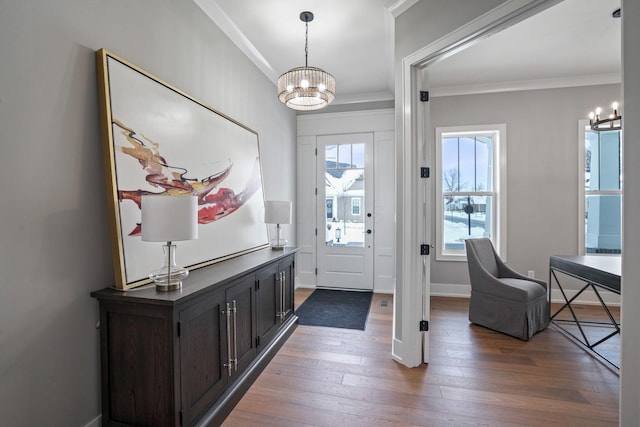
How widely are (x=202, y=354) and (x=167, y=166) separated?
1213 mm

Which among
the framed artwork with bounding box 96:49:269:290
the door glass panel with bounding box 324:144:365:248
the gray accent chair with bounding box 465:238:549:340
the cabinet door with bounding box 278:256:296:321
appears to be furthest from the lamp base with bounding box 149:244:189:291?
the door glass panel with bounding box 324:144:365:248

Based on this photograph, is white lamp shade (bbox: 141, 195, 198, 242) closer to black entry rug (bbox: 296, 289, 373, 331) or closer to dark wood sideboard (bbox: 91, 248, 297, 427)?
dark wood sideboard (bbox: 91, 248, 297, 427)

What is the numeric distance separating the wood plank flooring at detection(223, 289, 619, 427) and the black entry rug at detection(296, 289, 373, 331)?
322 mm

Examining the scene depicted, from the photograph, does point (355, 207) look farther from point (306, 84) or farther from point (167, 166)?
point (167, 166)

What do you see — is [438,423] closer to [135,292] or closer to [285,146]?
[135,292]

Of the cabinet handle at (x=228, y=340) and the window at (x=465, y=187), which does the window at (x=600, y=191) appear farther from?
the cabinet handle at (x=228, y=340)

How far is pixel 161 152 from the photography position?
197 cm

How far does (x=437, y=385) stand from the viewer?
2172mm

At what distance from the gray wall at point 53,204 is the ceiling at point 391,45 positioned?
1.28 m

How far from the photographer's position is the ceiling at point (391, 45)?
2.62 metres

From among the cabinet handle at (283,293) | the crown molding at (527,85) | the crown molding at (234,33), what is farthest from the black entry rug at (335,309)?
the crown molding at (527,85)

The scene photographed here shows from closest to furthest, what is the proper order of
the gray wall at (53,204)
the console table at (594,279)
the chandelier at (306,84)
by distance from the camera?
the gray wall at (53,204) → the console table at (594,279) → the chandelier at (306,84)

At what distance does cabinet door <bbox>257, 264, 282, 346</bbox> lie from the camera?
8.02 feet

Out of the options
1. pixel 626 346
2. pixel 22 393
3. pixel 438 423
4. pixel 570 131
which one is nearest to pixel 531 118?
pixel 570 131
